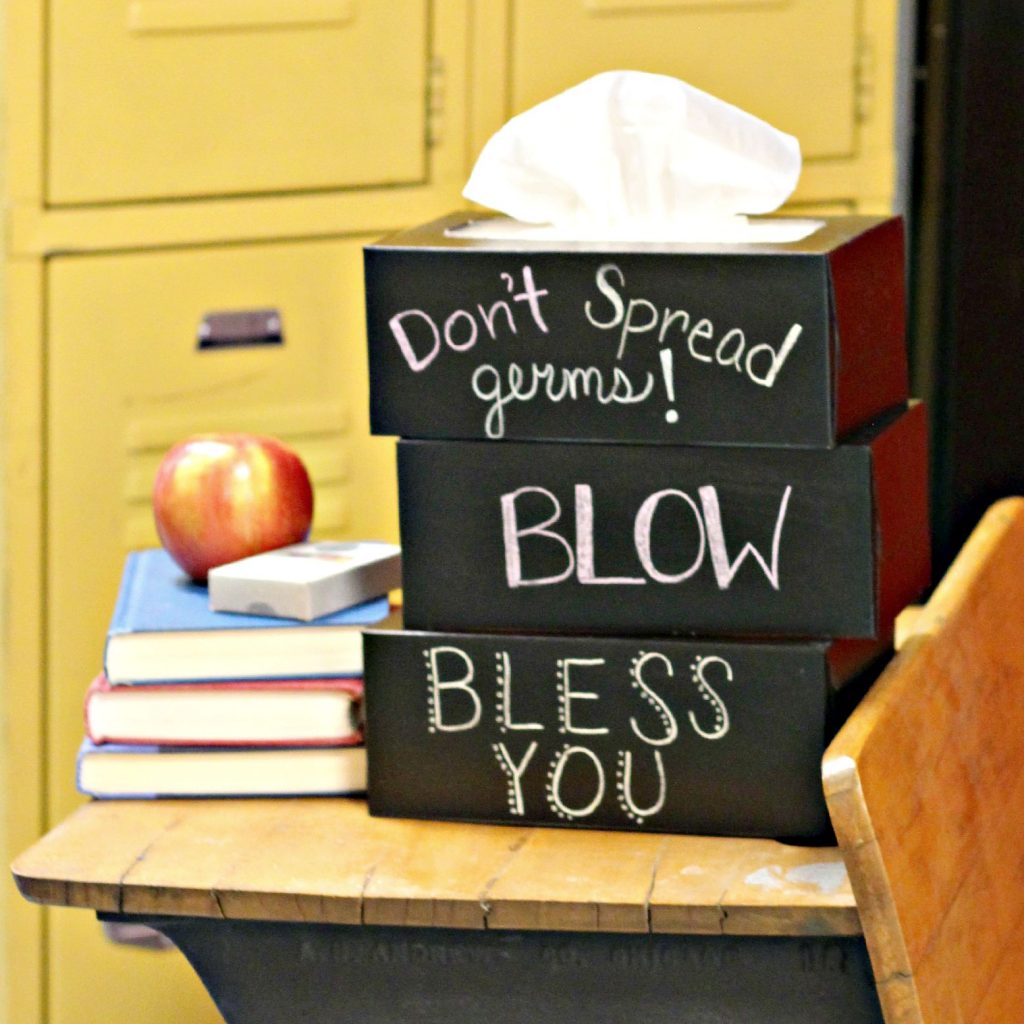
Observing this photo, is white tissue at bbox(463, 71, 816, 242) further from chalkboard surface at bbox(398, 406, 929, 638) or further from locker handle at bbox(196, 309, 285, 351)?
locker handle at bbox(196, 309, 285, 351)

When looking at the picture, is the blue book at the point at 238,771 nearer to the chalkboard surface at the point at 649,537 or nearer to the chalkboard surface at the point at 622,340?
the chalkboard surface at the point at 649,537

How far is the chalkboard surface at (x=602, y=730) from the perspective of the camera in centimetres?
105

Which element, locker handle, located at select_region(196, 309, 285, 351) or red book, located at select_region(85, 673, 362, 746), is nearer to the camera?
red book, located at select_region(85, 673, 362, 746)

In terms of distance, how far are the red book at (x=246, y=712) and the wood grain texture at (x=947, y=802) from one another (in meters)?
0.33

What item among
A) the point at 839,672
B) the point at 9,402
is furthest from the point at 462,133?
the point at 839,672

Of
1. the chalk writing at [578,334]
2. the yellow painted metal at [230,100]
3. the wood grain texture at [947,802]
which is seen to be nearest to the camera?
the wood grain texture at [947,802]

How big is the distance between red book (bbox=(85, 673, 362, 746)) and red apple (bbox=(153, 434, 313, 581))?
0.15 m

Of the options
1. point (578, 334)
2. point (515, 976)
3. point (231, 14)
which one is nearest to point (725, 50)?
point (231, 14)

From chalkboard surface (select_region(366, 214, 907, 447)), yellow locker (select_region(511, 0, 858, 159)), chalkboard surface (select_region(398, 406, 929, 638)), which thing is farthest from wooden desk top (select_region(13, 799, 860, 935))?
yellow locker (select_region(511, 0, 858, 159))

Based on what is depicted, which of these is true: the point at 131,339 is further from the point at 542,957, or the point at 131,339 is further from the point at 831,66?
the point at 542,957

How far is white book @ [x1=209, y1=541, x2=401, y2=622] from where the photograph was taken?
116cm

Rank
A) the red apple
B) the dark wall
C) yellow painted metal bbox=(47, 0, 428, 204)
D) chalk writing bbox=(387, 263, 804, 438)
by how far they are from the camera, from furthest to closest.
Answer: the dark wall
yellow painted metal bbox=(47, 0, 428, 204)
the red apple
chalk writing bbox=(387, 263, 804, 438)

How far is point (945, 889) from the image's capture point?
100cm

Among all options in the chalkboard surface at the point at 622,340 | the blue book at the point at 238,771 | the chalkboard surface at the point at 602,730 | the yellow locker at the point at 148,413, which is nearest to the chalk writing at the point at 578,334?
the chalkboard surface at the point at 622,340
